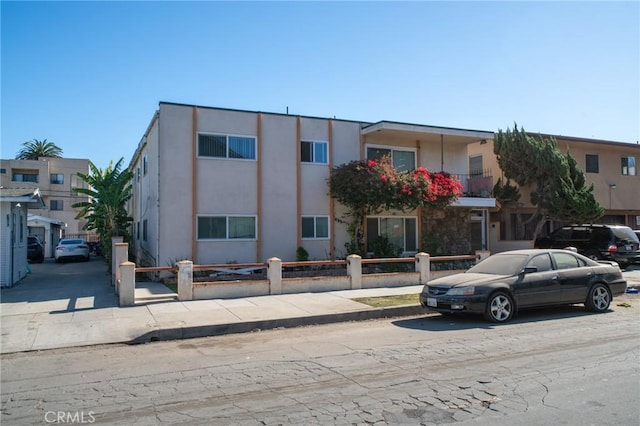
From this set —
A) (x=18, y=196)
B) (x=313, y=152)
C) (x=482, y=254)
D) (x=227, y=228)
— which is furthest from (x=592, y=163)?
(x=18, y=196)

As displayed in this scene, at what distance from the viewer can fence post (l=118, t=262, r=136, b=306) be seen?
1155 centimetres

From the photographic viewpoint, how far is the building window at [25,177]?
1909 inches

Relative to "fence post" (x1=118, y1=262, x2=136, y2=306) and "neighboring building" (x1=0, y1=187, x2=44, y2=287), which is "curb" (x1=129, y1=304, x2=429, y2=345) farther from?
"neighboring building" (x1=0, y1=187, x2=44, y2=287)

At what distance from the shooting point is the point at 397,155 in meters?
21.2

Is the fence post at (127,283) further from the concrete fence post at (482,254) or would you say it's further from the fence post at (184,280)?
the concrete fence post at (482,254)

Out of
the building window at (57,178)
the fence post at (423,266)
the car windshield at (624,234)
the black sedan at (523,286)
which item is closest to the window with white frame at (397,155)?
the fence post at (423,266)

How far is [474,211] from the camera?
76.6 feet

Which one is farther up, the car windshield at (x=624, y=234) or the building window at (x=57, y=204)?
the building window at (x=57, y=204)

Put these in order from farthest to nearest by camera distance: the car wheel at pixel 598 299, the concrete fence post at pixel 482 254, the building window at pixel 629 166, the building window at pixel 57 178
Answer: the building window at pixel 57 178 → the building window at pixel 629 166 → the concrete fence post at pixel 482 254 → the car wheel at pixel 598 299

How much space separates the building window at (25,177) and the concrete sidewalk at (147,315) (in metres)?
40.0

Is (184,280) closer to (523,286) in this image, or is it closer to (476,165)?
(523,286)

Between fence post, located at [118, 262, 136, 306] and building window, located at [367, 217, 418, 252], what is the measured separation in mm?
10470

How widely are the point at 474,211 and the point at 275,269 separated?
43.2 ft

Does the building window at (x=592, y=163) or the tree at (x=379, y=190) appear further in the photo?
the building window at (x=592, y=163)
